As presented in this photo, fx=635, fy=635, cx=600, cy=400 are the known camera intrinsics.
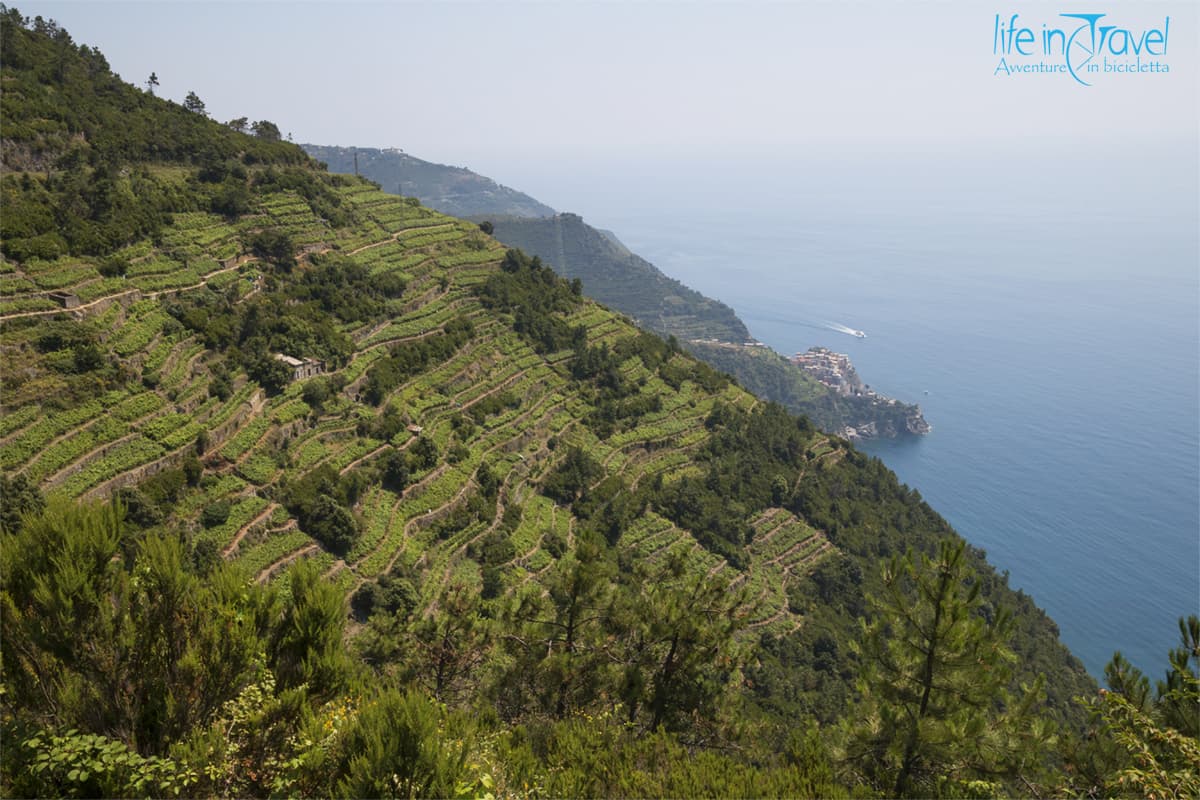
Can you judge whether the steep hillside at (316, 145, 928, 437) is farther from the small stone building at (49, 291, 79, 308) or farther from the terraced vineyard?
the small stone building at (49, 291, 79, 308)

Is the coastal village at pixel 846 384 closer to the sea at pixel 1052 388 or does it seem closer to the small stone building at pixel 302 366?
the sea at pixel 1052 388

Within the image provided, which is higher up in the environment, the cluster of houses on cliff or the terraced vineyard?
the terraced vineyard

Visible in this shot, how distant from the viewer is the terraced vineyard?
21.8 meters

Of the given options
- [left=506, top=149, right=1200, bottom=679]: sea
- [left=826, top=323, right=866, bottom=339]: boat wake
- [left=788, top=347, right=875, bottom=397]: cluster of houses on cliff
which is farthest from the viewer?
[left=826, top=323, right=866, bottom=339]: boat wake

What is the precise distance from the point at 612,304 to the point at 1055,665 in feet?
313

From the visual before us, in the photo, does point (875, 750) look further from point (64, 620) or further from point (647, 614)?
point (64, 620)

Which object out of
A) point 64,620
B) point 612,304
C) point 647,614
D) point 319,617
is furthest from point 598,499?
point 612,304

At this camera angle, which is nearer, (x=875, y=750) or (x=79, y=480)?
(x=875, y=750)

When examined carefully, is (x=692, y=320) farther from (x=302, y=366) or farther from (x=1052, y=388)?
(x=302, y=366)

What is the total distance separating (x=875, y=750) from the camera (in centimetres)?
1111

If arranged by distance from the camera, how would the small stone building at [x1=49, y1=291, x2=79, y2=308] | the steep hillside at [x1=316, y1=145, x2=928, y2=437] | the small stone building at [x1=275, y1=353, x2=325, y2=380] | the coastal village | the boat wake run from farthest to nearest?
the boat wake < the steep hillside at [x1=316, y1=145, x2=928, y2=437] < the coastal village < the small stone building at [x1=275, y1=353, x2=325, y2=380] < the small stone building at [x1=49, y1=291, x2=79, y2=308]

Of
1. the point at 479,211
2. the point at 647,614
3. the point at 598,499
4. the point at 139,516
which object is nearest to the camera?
the point at 647,614

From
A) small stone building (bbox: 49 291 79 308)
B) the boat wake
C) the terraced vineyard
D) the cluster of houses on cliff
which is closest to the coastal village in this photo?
the cluster of houses on cliff

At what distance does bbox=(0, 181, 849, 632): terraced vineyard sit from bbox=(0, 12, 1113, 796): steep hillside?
0.16 m
